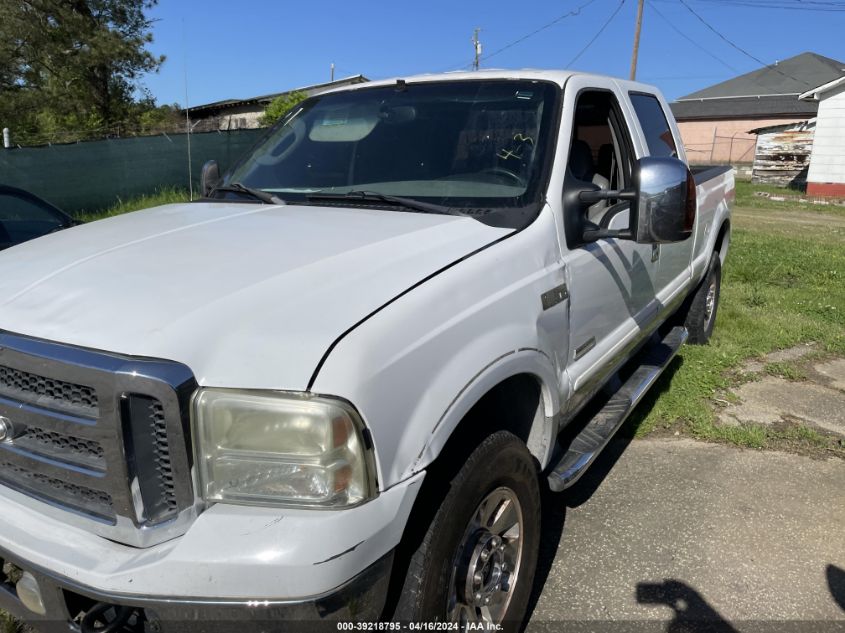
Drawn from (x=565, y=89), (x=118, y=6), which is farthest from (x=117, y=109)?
(x=565, y=89)

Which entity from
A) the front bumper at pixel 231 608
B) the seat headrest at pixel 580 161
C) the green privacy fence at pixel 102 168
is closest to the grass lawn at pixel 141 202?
the green privacy fence at pixel 102 168

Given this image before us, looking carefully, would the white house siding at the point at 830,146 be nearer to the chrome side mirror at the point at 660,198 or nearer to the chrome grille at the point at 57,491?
the chrome side mirror at the point at 660,198

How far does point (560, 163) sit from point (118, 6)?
25.8 meters

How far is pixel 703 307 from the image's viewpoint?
5.53m

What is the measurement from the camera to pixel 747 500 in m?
3.44

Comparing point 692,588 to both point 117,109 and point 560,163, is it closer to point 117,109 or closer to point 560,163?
point 560,163

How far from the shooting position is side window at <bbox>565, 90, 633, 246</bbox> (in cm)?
267

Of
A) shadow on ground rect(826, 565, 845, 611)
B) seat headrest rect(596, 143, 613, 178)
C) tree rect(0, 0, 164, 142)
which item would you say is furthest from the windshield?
tree rect(0, 0, 164, 142)

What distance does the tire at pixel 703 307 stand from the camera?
17.9 feet

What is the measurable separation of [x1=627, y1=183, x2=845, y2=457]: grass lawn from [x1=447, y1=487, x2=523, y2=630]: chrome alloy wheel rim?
2.26 m

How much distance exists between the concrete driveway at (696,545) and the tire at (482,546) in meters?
0.41

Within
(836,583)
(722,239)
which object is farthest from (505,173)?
(722,239)

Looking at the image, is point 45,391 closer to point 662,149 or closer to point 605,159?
point 605,159

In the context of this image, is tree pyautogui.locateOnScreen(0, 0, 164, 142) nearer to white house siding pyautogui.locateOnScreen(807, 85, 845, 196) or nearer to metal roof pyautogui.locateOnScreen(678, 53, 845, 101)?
white house siding pyautogui.locateOnScreen(807, 85, 845, 196)
